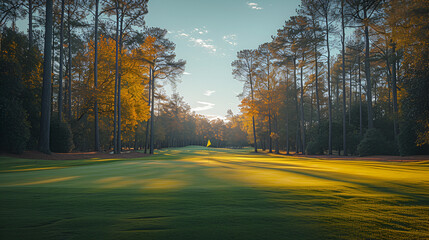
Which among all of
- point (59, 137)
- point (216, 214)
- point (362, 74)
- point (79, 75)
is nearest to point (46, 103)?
point (59, 137)

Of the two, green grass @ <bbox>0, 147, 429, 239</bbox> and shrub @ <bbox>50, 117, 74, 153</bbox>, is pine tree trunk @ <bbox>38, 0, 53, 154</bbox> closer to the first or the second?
shrub @ <bbox>50, 117, 74, 153</bbox>

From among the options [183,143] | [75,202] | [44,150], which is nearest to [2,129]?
[44,150]

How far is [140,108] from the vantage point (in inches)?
988

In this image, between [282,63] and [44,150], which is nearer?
[44,150]

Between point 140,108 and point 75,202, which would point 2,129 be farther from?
point 75,202

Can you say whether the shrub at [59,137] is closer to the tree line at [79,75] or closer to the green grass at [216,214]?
the tree line at [79,75]

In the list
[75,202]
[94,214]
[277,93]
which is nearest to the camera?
[94,214]

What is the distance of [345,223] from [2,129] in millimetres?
19576

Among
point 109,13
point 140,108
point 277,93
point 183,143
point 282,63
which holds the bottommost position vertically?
point 183,143

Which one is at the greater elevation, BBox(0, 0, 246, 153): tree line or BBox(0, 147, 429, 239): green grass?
BBox(0, 0, 246, 153): tree line

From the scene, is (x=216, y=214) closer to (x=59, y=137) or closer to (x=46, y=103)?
(x=46, y=103)

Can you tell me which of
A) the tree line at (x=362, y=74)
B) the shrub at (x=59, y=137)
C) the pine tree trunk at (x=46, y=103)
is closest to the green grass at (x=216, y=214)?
the tree line at (x=362, y=74)

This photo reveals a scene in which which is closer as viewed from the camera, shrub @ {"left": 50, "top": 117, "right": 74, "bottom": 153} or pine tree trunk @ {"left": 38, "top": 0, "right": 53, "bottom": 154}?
pine tree trunk @ {"left": 38, "top": 0, "right": 53, "bottom": 154}

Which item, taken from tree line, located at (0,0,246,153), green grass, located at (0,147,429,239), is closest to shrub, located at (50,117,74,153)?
tree line, located at (0,0,246,153)
